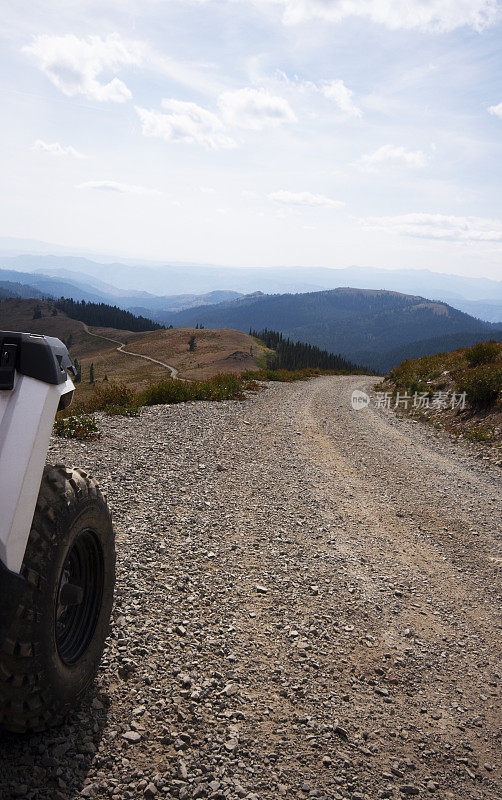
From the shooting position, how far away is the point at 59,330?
16800cm

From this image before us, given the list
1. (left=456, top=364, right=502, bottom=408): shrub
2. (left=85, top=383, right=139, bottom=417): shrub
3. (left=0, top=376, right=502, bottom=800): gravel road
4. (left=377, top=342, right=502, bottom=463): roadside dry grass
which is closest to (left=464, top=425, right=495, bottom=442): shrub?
(left=377, top=342, right=502, bottom=463): roadside dry grass

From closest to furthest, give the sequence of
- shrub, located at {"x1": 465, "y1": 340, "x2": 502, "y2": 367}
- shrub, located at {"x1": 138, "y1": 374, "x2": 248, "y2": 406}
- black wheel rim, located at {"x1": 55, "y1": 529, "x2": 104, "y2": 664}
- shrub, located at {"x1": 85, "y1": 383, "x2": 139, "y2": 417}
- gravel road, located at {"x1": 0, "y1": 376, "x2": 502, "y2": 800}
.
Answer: gravel road, located at {"x1": 0, "y1": 376, "x2": 502, "y2": 800}, black wheel rim, located at {"x1": 55, "y1": 529, "x2": 104, "y2": 664}, shrub, located at {"x1": 85, "y1": 383, "x2": 139, "y2": 417}, shrub, located at {"x1": 138, "y1": 374, "x2": 248, "y2": 406}, shrub, located at {"x1": 465, "y1": 340, "x2": 502, "y2": 367}

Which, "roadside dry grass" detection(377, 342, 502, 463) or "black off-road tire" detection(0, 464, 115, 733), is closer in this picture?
"black off-road tire" detection(0, 464, 115, 733)

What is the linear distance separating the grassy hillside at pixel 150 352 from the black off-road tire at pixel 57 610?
6949 centimetres

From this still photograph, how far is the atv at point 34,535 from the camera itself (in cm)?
269

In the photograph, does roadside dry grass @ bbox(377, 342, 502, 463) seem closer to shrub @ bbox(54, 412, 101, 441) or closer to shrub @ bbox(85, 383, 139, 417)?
shrub @ bbox(85, 383, 139, 417)

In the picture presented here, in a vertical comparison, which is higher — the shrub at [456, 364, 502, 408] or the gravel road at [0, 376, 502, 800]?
the shrub at [456, 364, 502, 408]

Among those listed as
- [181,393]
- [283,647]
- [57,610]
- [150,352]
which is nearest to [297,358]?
[150,352]

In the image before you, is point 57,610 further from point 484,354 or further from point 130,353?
point 130,353

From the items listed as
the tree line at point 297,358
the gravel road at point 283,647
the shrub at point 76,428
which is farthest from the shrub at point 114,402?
the tree line at point 297,358

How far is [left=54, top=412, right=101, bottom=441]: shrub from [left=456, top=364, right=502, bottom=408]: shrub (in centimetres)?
1556

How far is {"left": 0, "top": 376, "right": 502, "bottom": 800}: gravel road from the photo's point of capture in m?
3.38

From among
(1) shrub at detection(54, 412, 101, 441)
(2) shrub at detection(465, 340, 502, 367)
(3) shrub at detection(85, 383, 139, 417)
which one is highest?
(2) shrub at detection(465, 340, 502, 367)

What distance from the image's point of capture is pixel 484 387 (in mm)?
19094
